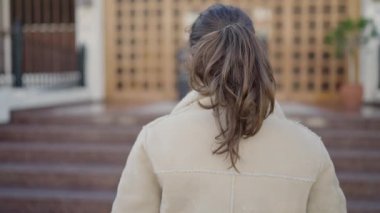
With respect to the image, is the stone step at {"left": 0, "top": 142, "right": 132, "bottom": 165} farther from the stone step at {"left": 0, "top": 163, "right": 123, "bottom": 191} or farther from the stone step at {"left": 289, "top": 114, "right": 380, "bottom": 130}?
the stone step at {"left": 289, "top": 114, "right": 380, "bottom": 130}

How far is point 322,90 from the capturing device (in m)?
9.70

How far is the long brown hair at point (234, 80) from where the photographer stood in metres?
1.58

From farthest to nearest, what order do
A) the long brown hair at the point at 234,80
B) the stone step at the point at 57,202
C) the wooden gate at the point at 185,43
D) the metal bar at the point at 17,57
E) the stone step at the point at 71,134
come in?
the wooden gate at the point at 185,43 → the metal bar at the point at 17,57 → the stone step at the point at 71,134 → the stone step at the point at 57,202 → the long brown hair at the point at 234,80

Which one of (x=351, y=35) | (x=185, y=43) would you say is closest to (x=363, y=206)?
(x=351, y=35)

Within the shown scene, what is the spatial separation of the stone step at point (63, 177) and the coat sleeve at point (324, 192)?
4.21 m

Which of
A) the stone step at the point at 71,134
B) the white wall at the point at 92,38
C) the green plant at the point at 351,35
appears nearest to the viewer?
the stone step at the point at 71,134

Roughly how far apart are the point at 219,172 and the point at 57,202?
4.06 metres

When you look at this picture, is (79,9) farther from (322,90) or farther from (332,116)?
(332,116)

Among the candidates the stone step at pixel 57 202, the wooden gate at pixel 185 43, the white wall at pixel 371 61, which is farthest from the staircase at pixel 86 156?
the wooden gate at pixel 185 43

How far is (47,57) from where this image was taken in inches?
386

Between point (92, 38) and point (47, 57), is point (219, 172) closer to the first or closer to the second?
point (92, 38)

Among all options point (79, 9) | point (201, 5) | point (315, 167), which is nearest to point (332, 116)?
point (201, 5)

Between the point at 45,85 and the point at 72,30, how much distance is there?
85.7 inches

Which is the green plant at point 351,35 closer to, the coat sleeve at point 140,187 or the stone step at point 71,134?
the stone step at point 71,134
